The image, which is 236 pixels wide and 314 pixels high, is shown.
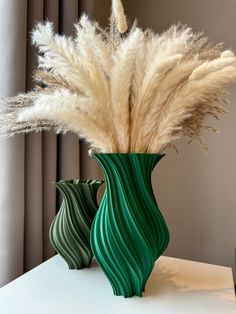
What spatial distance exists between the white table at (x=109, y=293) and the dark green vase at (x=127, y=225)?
0.05 meters

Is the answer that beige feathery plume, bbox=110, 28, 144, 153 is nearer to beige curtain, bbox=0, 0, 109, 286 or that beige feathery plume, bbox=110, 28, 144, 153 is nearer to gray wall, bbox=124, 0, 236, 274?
beige curtain, bbox=0, 0, 109, 286

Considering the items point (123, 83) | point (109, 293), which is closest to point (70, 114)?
point (123, 83)

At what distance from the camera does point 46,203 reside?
107 cm

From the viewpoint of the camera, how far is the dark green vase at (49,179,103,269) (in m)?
0.78

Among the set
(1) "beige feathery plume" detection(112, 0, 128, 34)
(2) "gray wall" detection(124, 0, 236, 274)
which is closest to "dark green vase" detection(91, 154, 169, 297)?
(1) "beige feathery plume" detection(112, 0, 128, 34)

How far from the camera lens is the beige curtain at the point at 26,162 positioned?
0.89m

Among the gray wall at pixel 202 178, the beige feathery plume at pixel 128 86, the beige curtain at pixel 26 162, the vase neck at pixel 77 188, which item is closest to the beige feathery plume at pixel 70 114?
the beige feathery plume at pixel 128 86

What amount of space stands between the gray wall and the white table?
2.27 feet

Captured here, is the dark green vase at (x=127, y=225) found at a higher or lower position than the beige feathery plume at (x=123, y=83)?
lower

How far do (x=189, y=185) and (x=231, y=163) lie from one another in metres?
0.24

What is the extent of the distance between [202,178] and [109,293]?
3.17 feet

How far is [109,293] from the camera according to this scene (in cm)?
69

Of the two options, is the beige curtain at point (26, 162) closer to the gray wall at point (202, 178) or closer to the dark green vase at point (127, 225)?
the dark green vase at point (127, 225)

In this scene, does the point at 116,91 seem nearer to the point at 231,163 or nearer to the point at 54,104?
the point at 54,104
